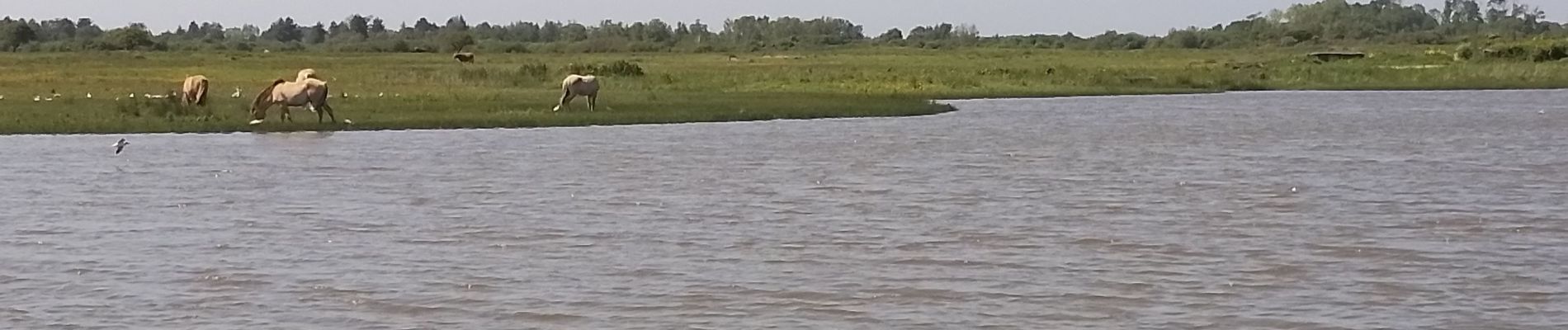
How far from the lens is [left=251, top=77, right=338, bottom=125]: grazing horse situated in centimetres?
2475

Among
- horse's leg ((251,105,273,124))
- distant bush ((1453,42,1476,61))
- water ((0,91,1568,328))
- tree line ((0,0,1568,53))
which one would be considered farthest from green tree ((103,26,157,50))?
water ((0,91,1568,328))

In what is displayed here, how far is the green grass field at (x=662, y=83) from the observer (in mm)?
26750

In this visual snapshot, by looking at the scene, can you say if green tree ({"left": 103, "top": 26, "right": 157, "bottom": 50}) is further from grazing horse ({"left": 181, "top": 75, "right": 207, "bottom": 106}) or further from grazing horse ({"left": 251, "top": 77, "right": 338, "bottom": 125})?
grazing horse ({"left": 251, "top": 77, "right": 338, "bottom": 125})

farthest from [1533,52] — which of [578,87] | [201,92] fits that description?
[201,92]

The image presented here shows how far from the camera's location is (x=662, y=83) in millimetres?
40688

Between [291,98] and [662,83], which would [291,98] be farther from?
[662,83]

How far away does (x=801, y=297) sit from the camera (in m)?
10.6

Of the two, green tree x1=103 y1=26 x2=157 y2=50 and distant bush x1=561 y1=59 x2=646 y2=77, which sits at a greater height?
distant bush x1=561 y1=59 x2=646 y2=77

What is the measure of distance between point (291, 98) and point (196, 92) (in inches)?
169

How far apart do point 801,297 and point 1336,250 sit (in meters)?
3.70

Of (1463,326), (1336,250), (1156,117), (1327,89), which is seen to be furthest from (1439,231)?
(1327,89)

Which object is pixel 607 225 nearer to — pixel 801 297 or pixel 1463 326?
pixel 801 297

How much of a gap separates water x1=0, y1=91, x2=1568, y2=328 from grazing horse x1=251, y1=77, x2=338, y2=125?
23.1 inches

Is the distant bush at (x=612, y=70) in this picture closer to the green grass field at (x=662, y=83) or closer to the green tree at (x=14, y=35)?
the green grass field at (x=662, y=83)
